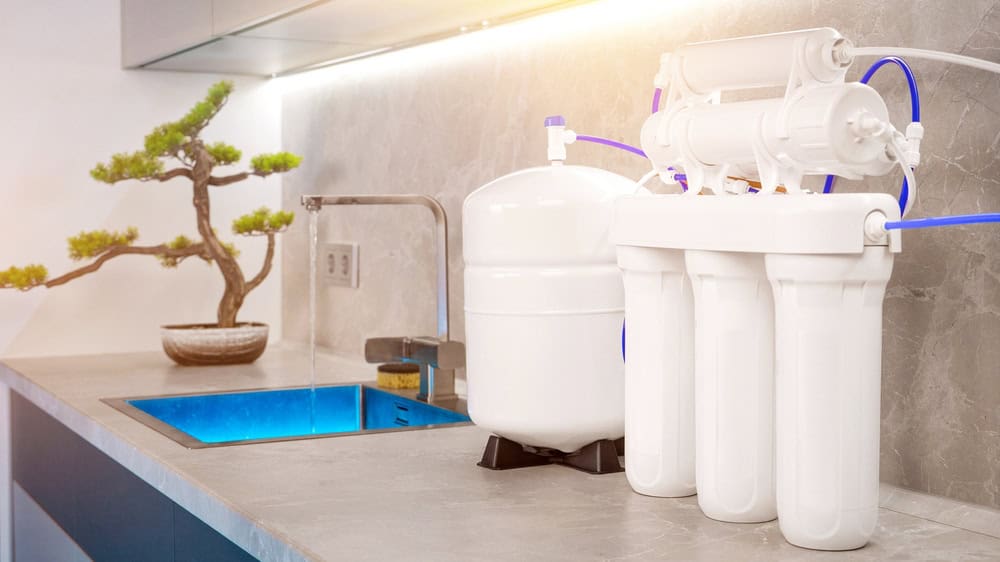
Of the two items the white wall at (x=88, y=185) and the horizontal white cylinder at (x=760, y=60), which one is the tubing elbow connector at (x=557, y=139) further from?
the white wall at (x=88, y=185)

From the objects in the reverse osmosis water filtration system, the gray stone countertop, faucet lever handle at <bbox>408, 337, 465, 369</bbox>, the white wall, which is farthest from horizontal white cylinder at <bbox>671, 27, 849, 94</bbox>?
the white wall

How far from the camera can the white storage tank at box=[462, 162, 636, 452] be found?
3.98 ft

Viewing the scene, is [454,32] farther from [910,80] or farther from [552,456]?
[910,80]

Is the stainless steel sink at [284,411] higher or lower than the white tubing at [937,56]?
lower

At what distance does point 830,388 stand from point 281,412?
4.21ft

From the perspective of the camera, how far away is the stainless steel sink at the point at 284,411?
1890 millimetres

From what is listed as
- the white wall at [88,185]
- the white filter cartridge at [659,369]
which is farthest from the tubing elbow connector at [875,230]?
the white wall at [88,185]

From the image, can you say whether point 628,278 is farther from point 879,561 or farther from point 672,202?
point 879,561

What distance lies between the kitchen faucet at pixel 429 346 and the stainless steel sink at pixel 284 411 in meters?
0.04

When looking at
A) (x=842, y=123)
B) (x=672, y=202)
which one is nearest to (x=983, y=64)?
(x=842, y=123)

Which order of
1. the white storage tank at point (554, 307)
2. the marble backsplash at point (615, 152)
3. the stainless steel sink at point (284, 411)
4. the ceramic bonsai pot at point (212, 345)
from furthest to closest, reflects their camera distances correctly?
the ceramic bonsai pot at point (212, 345) → the stainless steel sink at point (284, 411) → the white storage tank at point (554, 307) → the marble backsplash at point (615, 152)

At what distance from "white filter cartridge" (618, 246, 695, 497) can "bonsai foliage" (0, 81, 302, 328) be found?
145cm

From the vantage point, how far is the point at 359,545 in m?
0.97

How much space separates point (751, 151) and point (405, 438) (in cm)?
67
